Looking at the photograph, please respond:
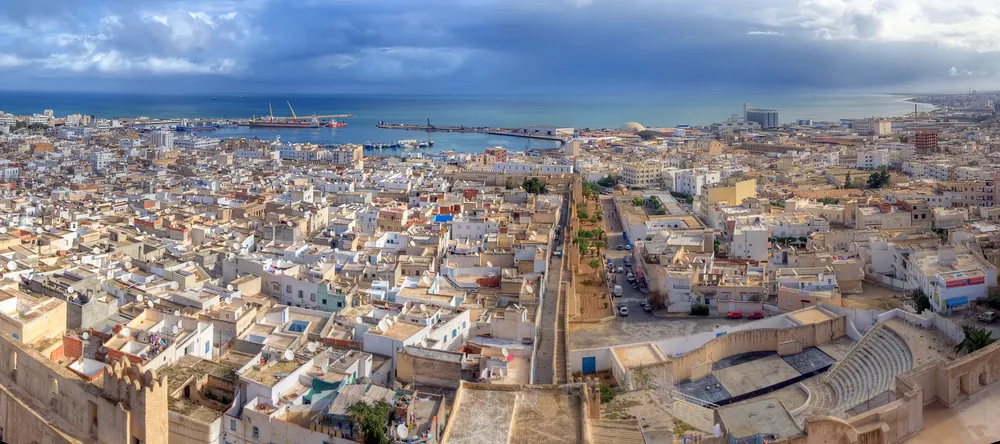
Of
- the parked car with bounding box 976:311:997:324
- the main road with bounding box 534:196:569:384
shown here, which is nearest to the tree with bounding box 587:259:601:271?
the main road with bounding box 534:196:569:384

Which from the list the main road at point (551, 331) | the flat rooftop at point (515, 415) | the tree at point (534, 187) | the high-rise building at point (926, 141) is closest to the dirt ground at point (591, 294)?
the main road at point (551, 331)

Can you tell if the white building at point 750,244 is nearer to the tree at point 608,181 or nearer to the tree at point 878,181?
the tree at point 878,181

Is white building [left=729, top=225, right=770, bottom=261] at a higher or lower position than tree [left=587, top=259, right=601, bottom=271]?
higher

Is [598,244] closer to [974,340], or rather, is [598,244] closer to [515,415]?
[974,340]

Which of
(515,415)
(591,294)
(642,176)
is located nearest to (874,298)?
(591,294)

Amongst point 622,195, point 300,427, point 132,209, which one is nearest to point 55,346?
point 300,427

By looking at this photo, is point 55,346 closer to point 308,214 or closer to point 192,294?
point 192,294

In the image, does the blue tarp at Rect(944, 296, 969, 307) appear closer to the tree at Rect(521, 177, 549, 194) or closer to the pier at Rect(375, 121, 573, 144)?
the tree at Rect(521, 177, 549, 194)
